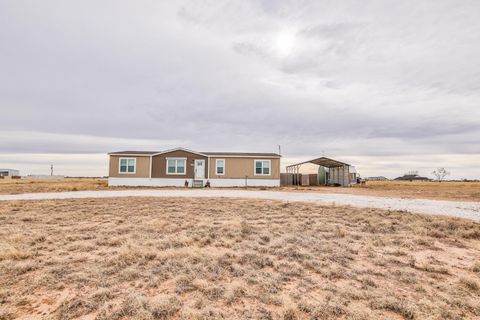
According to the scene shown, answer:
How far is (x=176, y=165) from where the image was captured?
94.9ft

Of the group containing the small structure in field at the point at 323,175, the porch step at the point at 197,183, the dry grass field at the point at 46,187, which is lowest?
the dry grass field at the point at 46,187

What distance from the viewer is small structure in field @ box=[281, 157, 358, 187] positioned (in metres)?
33.7

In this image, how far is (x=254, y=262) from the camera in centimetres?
555

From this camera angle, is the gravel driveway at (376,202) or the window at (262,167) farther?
the window at (262,167)

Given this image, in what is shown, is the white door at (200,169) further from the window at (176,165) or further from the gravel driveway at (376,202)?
the gravel driveway at (376,202)

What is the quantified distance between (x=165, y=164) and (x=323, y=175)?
21.7 m

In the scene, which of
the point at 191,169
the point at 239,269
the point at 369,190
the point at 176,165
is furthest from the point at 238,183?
the point at 239,269

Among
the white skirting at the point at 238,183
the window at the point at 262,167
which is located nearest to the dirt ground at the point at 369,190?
the white skirting at the point at 238,183

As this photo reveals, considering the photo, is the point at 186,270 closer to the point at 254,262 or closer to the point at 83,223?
the point at 254,262

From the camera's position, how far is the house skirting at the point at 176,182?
2831 centimetres

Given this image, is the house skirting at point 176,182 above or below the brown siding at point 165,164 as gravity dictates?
below

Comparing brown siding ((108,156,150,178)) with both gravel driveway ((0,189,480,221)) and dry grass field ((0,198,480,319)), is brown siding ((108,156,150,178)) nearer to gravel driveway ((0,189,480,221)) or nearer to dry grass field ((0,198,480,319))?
gravel driveway ((0,189,480,221))

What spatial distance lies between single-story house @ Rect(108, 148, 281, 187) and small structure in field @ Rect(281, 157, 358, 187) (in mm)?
5764

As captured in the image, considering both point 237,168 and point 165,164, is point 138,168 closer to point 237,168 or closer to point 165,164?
point 165,164
